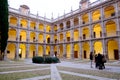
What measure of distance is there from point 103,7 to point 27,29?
848 inches

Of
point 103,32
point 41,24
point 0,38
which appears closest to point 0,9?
point 0,38

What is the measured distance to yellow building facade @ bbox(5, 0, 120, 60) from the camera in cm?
2658

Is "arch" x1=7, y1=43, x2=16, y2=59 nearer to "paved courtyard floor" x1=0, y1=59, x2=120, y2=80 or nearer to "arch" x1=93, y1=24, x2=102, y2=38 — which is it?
"arch" x1=93, y1=24, x2=102, y2=38

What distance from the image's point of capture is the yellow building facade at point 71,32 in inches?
1046

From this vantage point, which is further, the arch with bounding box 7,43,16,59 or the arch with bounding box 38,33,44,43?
the arch with bounding box 38,33,44,43

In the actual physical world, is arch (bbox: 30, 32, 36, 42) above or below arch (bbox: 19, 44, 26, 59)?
above

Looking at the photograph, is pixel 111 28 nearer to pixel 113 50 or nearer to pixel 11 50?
pixel 113 50

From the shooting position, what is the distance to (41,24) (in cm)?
4009

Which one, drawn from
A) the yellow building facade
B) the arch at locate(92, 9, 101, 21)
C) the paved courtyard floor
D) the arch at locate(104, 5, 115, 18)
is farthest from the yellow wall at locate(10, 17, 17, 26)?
the paved courtyard floor

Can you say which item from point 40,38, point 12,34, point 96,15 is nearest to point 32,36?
point 40,38

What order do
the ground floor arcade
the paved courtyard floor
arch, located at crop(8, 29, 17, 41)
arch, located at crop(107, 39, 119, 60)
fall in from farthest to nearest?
1. arch, located at crop(8, 29, 17, 41)
2. arch, located at crop(107, 39, 119, 60)
3. the ground floor arcade
4. the paved courtyard floor

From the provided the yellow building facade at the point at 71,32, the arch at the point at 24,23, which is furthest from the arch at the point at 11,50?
the arch at the point at 24,23

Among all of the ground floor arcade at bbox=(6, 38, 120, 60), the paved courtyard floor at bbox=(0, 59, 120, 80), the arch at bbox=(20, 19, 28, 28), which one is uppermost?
the arch at bbox=(20, 19, 28, 28)

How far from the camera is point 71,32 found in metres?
34.2
